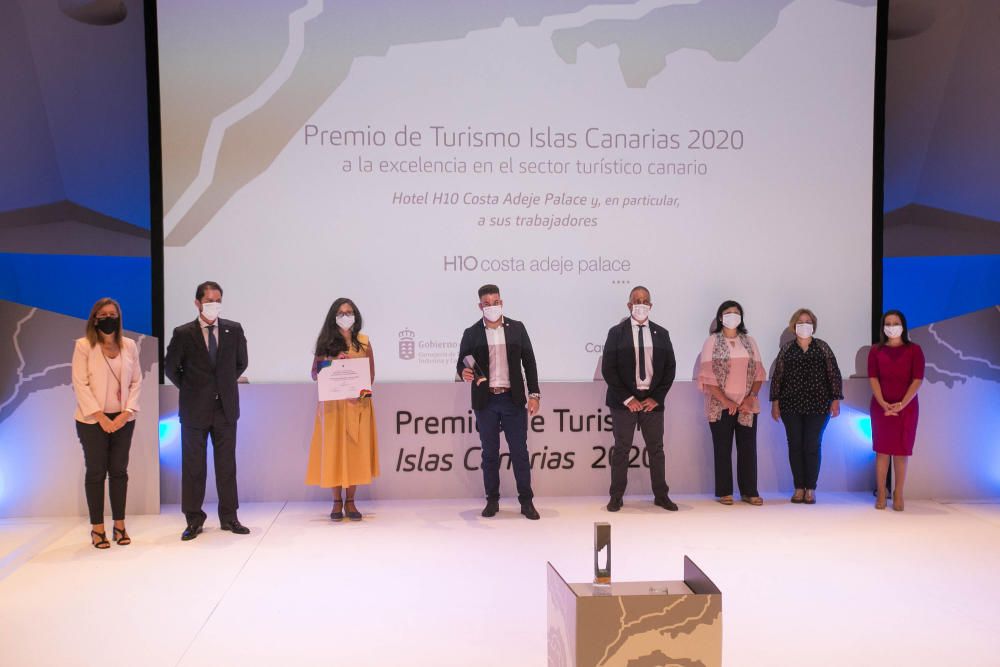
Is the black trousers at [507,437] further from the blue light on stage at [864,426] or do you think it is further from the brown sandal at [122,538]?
the blue light on stage at [864,426]

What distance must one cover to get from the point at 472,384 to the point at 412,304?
90cm

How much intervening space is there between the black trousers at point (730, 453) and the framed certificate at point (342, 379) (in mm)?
2522

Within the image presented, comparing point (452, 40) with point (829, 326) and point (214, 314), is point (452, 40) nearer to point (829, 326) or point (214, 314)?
point (214, 314)

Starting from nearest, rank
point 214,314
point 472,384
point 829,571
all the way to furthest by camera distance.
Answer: point 829,571, point 214,314, point 472,384

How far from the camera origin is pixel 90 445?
4840mm

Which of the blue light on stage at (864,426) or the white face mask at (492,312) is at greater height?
the white face mask at (492,312)

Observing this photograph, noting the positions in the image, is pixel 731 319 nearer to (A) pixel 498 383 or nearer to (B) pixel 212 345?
(A) pixel 498 383

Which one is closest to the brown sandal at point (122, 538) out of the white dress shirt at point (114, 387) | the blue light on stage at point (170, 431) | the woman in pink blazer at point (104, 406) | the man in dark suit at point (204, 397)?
the woman in pink blazer at point (104, 406)

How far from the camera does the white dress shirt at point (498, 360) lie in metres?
5.65

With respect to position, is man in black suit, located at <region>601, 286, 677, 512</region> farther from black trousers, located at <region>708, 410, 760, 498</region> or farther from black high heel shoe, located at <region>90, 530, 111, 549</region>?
black high heel shoe, located at <region>90, 530, 111, 549</region>

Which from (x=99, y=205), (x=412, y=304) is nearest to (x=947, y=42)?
(x=412, y=304)

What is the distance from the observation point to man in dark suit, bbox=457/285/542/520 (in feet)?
18.5

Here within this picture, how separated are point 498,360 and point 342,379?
1043 millimetres

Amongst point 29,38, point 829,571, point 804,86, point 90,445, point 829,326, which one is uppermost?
point 29,38
